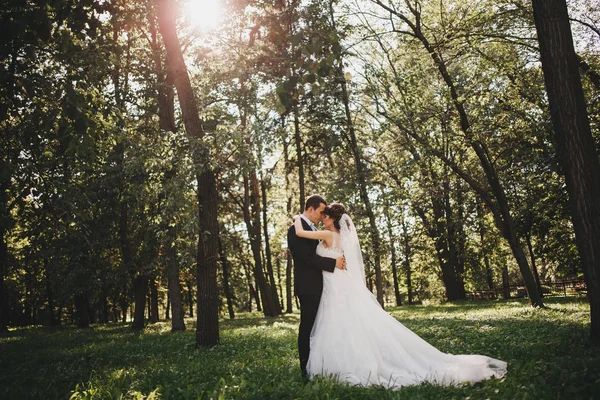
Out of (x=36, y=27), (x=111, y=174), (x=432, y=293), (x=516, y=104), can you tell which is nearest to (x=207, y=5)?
(x=111, y=174)

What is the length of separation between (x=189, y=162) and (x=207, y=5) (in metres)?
4.58

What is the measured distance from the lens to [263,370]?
7336mm

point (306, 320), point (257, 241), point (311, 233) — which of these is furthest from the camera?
point (257, 241)

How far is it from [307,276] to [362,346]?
4.42 ft

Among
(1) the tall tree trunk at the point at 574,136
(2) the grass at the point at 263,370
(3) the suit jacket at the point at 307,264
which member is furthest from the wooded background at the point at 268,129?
(3) the suit jacket at the point at 307,264

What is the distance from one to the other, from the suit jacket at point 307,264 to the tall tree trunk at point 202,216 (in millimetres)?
4676

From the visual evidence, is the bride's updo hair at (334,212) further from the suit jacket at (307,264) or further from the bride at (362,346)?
the suit jacket at (307,264)

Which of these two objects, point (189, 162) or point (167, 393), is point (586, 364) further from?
point (189, 162)

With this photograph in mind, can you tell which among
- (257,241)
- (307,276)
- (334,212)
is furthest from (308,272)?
(257,241)

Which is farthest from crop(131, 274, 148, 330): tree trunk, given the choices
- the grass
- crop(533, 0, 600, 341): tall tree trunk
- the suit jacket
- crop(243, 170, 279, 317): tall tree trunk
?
crop(533, 0, 600, 341): tall tree trunk

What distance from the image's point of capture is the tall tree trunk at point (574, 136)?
23.3ft

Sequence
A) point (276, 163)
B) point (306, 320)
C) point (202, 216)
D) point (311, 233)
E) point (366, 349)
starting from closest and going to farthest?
point (366, 349) → point (311, 233) → point (306, 320) → point (202, 216) → point (276, 163)

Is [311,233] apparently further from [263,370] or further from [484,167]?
[484,167]

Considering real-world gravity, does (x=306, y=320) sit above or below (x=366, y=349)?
above
